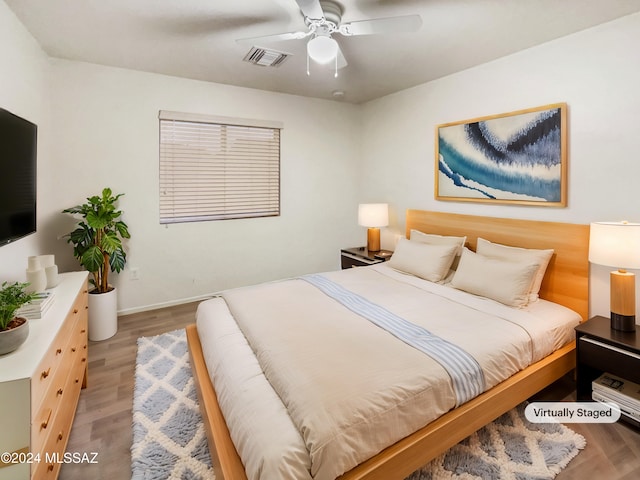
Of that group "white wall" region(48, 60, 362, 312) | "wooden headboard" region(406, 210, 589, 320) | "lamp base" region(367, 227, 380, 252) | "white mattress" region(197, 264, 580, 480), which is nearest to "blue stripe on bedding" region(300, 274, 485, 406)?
"white mattress" region(197, 264, 580, 480)

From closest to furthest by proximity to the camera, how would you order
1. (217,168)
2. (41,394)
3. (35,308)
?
1. (41,394)
2. (35,308)
3. (217,168)

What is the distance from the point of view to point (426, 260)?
3135 mm

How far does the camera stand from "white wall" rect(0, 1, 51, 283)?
7.14 feet

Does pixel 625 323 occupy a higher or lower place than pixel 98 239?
lower

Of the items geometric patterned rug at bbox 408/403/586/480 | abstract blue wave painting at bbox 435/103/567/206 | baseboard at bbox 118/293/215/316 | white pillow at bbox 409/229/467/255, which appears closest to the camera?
geometric patterned rug at bbox 408/403/586/480

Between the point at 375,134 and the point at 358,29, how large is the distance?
2.54 m

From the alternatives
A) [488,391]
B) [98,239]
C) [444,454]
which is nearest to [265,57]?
[98,239]

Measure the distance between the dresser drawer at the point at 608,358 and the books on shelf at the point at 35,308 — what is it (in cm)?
321

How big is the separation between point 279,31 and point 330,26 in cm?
53

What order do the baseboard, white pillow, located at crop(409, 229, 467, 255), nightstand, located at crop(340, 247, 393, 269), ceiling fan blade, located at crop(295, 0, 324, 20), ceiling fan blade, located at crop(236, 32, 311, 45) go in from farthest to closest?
nightstand, located at crop(340, 247, 393, 269) → the baseboard → white pillow, located at crop(409, 229, 467, 255) → ceiling fan blade, located at crop(236, 32, 311, 45) → ceiling fan blade, located at crop(295, 0, 324, 20)

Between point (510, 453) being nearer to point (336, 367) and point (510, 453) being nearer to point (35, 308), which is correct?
point (336, 367)

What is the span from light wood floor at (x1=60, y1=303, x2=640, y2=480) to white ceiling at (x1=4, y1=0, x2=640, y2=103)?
8.52 ft

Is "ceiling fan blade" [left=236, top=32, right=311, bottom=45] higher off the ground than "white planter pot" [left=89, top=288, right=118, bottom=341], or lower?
higher

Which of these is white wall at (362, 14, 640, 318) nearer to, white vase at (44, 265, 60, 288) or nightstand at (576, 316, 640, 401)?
nightstand at (576, 316, 640, 401)
